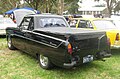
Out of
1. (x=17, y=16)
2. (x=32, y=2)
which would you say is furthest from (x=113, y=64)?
(x=32, y=2)

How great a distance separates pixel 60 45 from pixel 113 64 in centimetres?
257

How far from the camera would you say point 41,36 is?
5.82 meters

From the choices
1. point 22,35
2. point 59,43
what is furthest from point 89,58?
point 22,35

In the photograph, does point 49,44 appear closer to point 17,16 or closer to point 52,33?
point 52,33

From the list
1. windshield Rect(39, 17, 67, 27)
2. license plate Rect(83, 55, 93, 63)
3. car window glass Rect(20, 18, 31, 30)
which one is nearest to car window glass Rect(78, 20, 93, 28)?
windshield Rect(39, 17, 67, 27)

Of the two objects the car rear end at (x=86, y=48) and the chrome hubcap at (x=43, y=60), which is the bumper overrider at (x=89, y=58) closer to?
the car rear end at (x=86, y=48)

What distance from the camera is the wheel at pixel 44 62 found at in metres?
5.80

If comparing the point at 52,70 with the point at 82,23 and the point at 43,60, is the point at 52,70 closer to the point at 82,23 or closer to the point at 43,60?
Result: the point at 43,60

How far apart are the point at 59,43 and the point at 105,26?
386 centimetres

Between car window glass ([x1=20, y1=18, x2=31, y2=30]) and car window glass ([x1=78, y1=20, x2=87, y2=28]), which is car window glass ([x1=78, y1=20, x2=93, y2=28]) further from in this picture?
car window glass ([x1=20, y1=18, x2=31, y2=30])

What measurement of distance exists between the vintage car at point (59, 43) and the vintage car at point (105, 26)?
4.67 ft

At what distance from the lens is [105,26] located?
8336 mm

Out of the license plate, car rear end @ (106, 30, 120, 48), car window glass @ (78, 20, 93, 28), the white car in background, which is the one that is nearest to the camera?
the license plate

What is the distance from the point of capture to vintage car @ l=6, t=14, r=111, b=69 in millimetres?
5016
